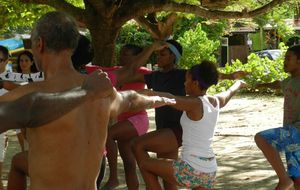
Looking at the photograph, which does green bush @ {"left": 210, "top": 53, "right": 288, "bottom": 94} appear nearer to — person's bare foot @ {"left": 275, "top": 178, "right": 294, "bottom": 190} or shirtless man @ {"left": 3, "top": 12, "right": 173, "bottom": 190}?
person's bare foot @ {"left": 275, "top": 178, "right": 294, "bottom": 190}

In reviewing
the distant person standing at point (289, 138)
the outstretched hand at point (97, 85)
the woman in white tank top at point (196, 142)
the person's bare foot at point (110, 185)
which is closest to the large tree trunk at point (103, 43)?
the person's bare foot at point (110, 185)

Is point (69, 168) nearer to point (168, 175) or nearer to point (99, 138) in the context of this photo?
point (99, 138)

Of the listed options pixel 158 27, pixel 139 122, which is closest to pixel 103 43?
pixel 139 122

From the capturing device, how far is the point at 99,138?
3014 mm

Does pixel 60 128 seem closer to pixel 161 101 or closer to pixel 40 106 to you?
pixel 40 106

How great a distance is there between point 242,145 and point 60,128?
724 cm

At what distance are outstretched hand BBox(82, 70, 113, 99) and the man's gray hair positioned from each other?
398mm

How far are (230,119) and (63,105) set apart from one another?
11144 millimetres

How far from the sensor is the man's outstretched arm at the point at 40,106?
2082mm

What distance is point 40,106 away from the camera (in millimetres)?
2172

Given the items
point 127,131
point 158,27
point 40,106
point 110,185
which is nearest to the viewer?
point 40,106

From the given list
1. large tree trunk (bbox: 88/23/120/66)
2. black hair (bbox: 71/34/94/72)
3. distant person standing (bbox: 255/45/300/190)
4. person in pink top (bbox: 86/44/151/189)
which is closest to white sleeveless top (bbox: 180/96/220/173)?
black hair (bbox: 71/34/94/72)

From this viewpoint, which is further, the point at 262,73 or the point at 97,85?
the point at 262,73

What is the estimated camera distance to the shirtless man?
2.82 metres
